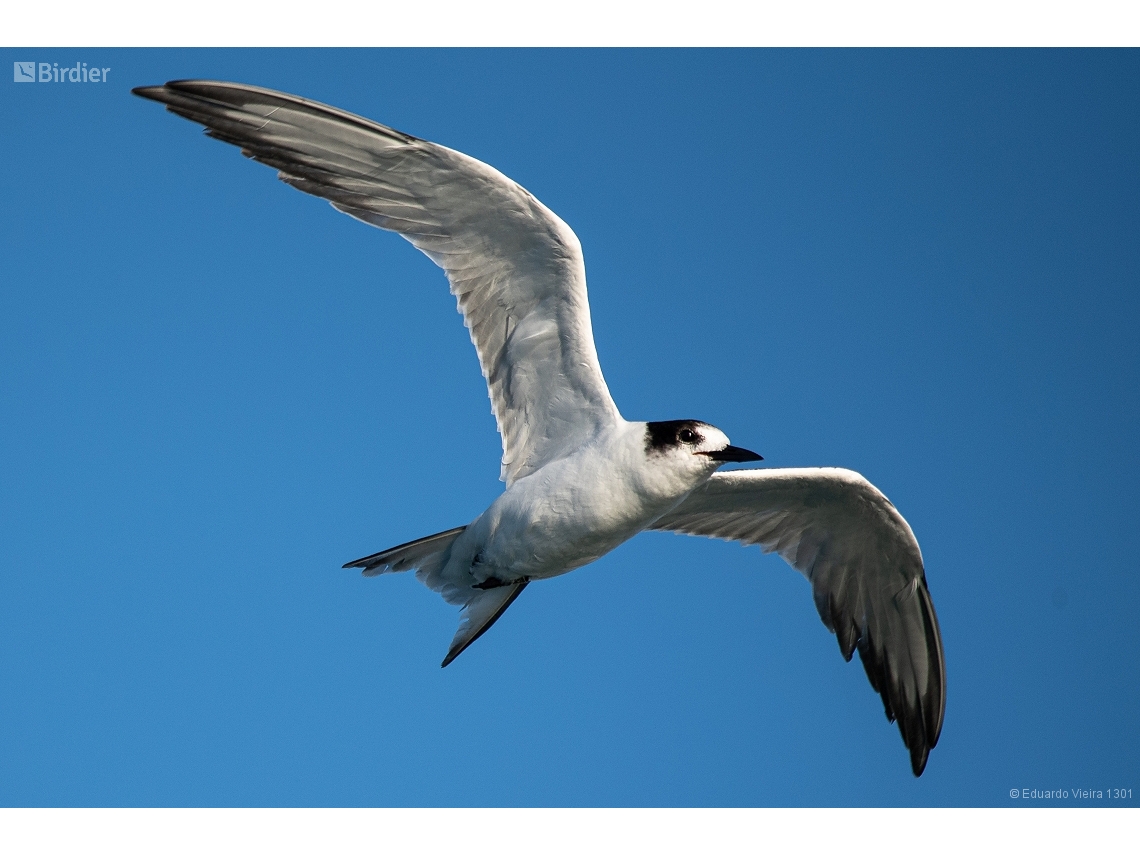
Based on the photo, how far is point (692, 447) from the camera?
7750mm

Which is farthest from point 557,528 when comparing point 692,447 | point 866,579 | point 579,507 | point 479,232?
point 866,579

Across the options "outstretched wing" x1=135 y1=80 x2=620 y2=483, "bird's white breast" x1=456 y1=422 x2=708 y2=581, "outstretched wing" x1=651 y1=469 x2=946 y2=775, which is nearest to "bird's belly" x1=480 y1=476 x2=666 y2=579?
"bird's white breast" x1=456 y1=422 x2=708 y2=581

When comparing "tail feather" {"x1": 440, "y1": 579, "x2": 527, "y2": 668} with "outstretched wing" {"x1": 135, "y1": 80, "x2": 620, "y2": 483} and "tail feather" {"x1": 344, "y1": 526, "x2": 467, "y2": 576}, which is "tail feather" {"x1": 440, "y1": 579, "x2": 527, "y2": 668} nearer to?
"tail feather" {"x1": 344, "y1": 526, "x2": 467, "y2": 576}

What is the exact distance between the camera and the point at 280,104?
7.83 metres

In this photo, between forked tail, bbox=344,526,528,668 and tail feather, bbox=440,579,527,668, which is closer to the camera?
forked tail, bbox=344,526,528,668

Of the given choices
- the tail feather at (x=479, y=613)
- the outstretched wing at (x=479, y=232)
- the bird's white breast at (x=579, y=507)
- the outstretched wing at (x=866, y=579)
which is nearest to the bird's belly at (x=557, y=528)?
the bird's white breast at (x=579, y=507)

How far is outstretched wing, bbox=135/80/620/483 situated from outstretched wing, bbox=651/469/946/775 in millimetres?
1641

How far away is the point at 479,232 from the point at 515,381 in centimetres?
111

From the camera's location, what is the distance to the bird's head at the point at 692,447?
7.73 meters

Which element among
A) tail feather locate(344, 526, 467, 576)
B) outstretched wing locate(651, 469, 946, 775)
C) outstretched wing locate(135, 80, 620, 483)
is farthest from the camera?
outstretched wing locate(651, 469, 946, 775)

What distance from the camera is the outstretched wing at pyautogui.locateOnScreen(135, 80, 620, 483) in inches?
310

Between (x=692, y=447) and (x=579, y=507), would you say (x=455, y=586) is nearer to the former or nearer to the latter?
(x=579, y=507)

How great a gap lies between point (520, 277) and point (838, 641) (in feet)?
14.0

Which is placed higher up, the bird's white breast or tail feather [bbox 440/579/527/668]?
the bird's white breast
